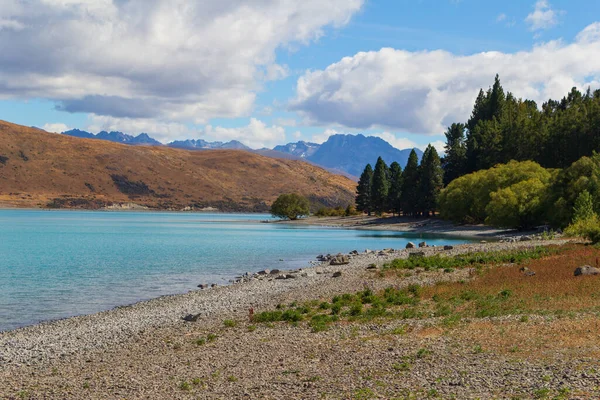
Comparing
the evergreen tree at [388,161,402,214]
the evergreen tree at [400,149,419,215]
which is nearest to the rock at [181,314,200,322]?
the evergreen tree at [400,149,419,215]

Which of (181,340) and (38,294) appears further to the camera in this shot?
(38,294)

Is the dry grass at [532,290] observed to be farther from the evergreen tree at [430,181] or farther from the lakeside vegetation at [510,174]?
the evergreen tree at [430,181]

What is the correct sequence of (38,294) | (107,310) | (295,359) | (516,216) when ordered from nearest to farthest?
(295,359) → (107,310) → (38,294) → (516,216)

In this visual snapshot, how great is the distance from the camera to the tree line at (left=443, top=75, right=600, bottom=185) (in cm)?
10606

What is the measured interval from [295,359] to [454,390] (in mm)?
5523

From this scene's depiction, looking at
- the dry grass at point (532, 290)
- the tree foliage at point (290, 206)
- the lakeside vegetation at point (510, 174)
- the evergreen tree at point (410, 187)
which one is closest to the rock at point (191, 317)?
the dry grass at point (532, 290)

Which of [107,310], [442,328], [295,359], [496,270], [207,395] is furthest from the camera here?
[496,270]

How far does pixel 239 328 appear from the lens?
76.4 ft

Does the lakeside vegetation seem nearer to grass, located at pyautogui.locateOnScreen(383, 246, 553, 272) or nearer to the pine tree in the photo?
the pine tree

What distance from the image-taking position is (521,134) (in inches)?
4761

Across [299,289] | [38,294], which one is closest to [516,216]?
[299,289]

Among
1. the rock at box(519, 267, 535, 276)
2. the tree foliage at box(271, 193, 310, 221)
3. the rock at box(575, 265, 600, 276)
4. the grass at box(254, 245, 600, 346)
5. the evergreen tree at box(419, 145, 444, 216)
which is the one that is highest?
the evergreen tree at box(419, 145, 444, 216)

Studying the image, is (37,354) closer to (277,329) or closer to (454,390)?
(277,329)

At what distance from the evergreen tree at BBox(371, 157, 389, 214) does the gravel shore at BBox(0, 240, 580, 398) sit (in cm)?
12396
